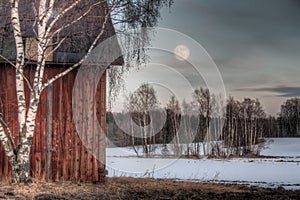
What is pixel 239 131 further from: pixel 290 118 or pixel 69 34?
pixel 290 118

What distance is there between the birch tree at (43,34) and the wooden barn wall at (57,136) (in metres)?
0.58

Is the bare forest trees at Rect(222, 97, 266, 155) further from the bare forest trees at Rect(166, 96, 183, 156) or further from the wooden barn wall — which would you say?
the wooden barn wall

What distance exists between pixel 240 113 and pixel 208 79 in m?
23.9

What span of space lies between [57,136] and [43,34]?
2735 millimetres

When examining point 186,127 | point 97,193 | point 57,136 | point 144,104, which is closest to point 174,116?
point 186,127

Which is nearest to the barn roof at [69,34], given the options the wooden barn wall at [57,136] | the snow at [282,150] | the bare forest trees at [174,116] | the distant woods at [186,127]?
the wooden barn wall at [57,136]

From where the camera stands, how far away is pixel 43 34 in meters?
8.98

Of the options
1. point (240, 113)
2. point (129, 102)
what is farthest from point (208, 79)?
point (240, 113)

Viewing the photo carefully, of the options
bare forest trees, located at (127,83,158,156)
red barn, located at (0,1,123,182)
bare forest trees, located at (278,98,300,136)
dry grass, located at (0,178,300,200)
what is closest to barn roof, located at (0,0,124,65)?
red barn, located at (0,1,123,182)

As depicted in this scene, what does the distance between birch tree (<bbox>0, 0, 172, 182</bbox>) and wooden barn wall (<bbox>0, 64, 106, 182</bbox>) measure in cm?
58

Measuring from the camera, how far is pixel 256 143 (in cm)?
3731

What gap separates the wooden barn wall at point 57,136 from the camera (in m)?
10.1

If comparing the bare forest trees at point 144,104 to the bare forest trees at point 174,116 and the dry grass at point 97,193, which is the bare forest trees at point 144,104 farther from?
the dry grass at point 97,193

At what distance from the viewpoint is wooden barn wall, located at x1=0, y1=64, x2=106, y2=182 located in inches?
396
